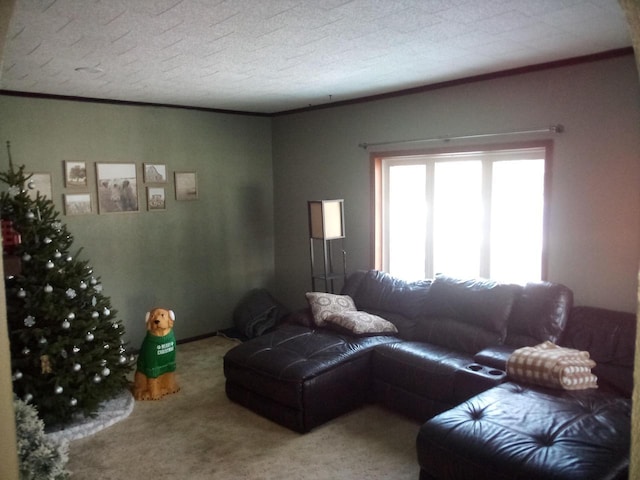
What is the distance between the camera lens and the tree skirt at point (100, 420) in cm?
340

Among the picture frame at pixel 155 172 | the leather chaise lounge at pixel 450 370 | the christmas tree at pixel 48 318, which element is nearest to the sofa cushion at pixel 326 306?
the leather chaise lounge at pixel 450 370

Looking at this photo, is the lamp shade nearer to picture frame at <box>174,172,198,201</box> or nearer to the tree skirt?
picture frame at <box>174,172,198,201</box>

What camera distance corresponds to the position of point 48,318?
3402 mm

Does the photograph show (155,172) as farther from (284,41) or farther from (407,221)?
(284,41)

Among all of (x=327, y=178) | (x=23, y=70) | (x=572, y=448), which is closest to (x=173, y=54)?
(x=23, y=70)

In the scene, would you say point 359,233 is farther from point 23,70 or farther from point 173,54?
point 23,70

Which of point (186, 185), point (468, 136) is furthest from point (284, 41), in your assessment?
point (186, 185)

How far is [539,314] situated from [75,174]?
3963 millimetres

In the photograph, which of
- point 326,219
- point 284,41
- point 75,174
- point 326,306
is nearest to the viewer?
point 284,41

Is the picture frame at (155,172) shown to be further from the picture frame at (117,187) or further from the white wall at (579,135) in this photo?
the white wall at (579,135)

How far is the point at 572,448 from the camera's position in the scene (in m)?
2.22

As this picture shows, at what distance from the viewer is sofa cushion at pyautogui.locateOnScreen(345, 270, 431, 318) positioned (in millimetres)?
4188

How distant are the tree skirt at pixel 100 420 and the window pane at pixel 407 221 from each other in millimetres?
2618

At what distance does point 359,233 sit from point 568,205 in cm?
202
